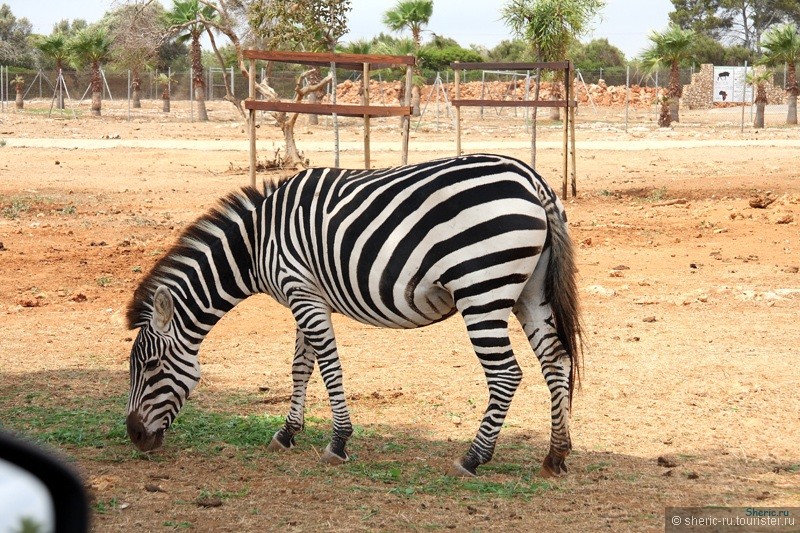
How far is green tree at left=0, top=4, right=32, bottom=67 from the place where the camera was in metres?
59.8

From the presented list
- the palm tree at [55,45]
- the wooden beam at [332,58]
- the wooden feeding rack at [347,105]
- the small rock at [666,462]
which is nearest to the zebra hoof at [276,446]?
the small rock at [666,462]

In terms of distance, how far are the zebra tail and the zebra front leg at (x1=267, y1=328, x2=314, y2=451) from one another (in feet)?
5.11

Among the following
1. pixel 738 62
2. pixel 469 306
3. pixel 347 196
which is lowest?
pixel 469 306

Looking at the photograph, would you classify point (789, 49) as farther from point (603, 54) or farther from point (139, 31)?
point (603, 54)

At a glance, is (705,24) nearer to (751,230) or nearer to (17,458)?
(751,230)

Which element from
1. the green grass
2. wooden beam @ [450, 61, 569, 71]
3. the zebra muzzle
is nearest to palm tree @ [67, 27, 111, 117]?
wooden beam @ [450, 61, 569, 71]

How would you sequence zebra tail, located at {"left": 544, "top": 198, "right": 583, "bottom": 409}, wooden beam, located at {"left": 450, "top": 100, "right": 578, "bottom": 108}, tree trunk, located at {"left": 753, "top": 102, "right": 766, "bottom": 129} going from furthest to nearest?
tree trunk, located at {"left": 753, "top": 102, "right": 766, "bottom": 129}, wooden beam, located at {"left": 450, "top": 100, "right": 578, "bottom": 108}, zebra tail, located at {"left": 544, "top": 198, "right": 583, "bottom": 409}

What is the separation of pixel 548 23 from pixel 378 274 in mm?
25634

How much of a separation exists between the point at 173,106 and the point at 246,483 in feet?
161

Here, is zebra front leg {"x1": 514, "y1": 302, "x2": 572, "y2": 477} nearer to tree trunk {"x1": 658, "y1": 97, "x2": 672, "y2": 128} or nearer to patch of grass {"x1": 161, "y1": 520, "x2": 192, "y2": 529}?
patch of grass {"x1": 161, "y1": 520, "x2": 192, "y2": 529}

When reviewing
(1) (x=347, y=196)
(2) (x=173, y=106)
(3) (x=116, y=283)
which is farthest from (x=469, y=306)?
(2) (x=173, y=106)

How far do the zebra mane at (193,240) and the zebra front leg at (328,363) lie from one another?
72 centimetres

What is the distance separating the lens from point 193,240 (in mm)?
5973

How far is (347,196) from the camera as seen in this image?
18.6 ft
